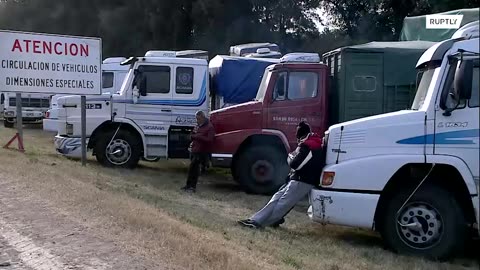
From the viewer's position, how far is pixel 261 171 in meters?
13.2

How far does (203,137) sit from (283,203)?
381 cm

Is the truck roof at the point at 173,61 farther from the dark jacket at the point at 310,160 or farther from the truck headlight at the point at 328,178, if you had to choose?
the truck headlight at the point at 328,178

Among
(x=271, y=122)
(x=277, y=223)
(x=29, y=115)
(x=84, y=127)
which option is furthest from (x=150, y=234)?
(x=29, y=115)

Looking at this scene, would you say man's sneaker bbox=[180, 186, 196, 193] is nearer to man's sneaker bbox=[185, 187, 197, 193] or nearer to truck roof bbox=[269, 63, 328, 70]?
man's sneaker bbox=[185, 187, 197, 193]

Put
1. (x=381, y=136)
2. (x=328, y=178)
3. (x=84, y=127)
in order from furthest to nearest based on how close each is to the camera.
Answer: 1. (x=84, y=127)
2. (x=328, y=178)
3. (x=381, y=136)

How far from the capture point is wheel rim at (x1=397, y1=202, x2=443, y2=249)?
27.1 ft

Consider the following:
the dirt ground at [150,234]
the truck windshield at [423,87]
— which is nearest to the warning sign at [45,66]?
the dirt ground at [150,234]

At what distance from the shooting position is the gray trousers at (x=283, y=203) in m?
9.48

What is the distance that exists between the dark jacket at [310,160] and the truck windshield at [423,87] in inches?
53.4

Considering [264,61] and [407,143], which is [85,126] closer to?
[264,61]

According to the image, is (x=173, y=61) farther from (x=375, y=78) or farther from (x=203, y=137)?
(x=375, y=78)

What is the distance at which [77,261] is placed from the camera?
679cm

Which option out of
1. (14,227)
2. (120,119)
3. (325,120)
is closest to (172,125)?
(120,119)

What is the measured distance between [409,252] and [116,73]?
570 inches
